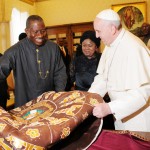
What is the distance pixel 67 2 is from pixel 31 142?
816cm

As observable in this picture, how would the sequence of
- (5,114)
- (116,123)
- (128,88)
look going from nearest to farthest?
1. (5,114)
2. (128,88)
3. (116,123)

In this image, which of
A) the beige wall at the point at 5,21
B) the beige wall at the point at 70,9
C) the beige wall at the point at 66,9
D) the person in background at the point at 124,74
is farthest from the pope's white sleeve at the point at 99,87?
the beige wall at the point at 70,9

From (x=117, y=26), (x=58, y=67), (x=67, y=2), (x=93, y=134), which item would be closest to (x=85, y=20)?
(x=67, y=2)

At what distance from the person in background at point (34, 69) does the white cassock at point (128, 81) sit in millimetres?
620

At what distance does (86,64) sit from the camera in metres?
3.11

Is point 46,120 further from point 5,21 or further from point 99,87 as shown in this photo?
point 5,21

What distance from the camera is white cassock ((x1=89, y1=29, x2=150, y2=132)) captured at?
185 cm

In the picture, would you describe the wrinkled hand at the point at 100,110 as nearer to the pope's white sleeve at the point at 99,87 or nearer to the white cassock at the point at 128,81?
the white cassock at the point at 128,81

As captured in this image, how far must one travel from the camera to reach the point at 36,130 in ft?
4.10

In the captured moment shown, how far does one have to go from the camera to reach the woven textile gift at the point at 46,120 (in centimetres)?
122

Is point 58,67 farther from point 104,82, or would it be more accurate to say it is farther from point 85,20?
point 85,20

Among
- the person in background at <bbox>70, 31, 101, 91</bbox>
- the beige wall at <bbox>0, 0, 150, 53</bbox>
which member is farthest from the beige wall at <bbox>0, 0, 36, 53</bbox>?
the person in background at <bbox>70, 31, 101, 91</bbox>

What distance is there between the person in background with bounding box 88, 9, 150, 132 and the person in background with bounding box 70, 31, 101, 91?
77 cm

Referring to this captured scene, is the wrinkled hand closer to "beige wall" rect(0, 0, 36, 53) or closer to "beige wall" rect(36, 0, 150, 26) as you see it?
"beige wall" rect(0, 0, 36, 53)
